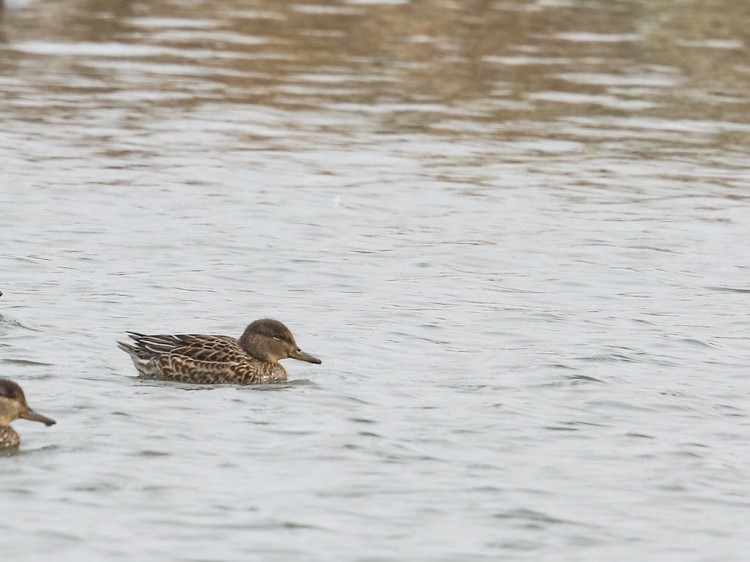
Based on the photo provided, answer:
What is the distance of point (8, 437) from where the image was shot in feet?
35.4

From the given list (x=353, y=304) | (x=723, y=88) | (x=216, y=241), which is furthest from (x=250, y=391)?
(x=723, y=88)

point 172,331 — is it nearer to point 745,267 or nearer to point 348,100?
point 745,267

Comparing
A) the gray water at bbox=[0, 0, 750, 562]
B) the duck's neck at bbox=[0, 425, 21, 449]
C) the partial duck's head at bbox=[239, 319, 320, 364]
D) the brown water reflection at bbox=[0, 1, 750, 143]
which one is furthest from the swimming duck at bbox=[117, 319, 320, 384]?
the brown water reflection at bbox=[0, 1, 750, 143]

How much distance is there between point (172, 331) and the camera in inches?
559

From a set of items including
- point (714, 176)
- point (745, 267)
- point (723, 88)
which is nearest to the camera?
point (745, 267)

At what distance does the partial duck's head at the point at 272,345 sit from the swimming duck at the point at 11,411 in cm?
225

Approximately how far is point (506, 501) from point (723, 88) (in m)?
20.0

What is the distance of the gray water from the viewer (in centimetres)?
984

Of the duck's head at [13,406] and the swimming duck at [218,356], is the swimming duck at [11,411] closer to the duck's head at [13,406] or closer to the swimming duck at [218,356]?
the duck's head at [13,406]

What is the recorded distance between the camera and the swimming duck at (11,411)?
1070 cm

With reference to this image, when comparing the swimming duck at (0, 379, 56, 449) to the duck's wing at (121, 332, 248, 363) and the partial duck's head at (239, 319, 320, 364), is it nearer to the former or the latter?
the duck's wing at (121, 332, 248, 363)

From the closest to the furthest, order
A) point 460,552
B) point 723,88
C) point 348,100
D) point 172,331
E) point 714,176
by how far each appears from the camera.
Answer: point 460,552 → point 172,331 → point 714,176 → point 348,100 → point 723,88

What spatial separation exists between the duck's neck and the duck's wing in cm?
171

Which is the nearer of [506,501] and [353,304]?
[506,501]
